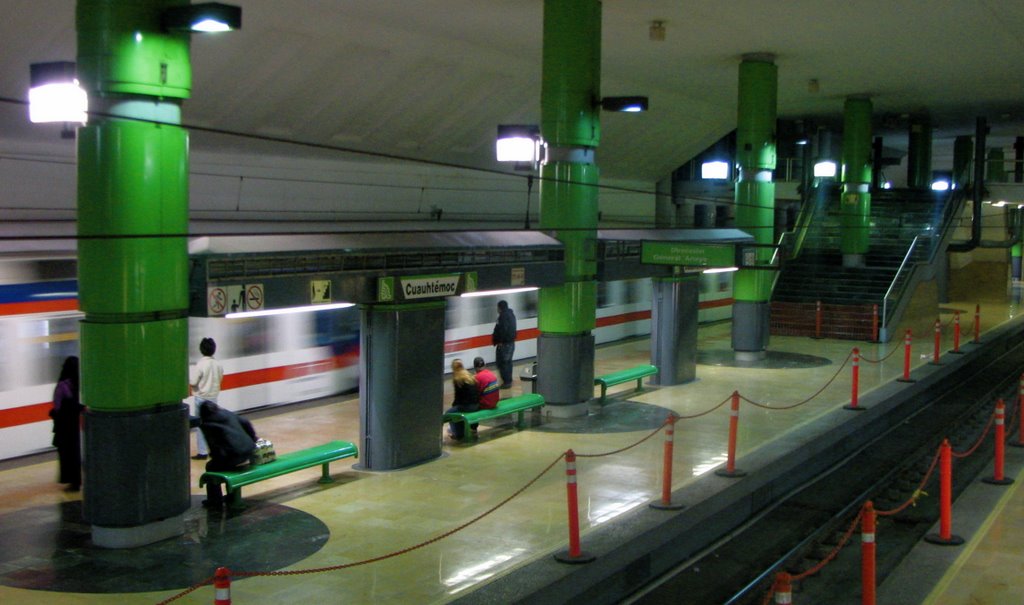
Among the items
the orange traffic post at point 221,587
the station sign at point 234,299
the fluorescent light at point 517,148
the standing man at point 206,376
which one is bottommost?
the orange traffic post at point 221,587

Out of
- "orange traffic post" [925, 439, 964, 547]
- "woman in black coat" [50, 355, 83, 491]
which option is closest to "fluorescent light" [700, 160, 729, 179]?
"orange traffic post" [925, 439, 964, 547]

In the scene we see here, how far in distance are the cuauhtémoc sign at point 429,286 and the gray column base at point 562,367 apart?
336 cm

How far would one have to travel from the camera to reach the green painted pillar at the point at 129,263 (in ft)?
28.3

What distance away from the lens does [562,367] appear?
50.0 ft

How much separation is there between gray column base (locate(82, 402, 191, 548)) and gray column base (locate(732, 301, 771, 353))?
15520 millimetres

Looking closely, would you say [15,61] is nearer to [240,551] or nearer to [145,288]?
[145,288]

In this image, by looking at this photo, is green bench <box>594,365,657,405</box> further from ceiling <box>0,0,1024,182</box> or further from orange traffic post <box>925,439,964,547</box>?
orange traffic post <box>925,439,964,547</box>

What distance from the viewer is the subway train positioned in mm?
11555

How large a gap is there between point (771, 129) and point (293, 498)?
15380 millimetres

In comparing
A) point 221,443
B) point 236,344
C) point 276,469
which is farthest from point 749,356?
point 221,443

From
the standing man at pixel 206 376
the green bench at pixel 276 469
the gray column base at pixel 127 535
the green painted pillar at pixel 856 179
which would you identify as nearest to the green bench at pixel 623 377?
the green bench at pixel 276 469

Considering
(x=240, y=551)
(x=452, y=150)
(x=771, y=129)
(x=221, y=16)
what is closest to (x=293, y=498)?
(x=240, y=551)

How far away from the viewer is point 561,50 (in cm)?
1466

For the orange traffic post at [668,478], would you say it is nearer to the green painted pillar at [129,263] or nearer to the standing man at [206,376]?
the green painted pillar at [129,263]
